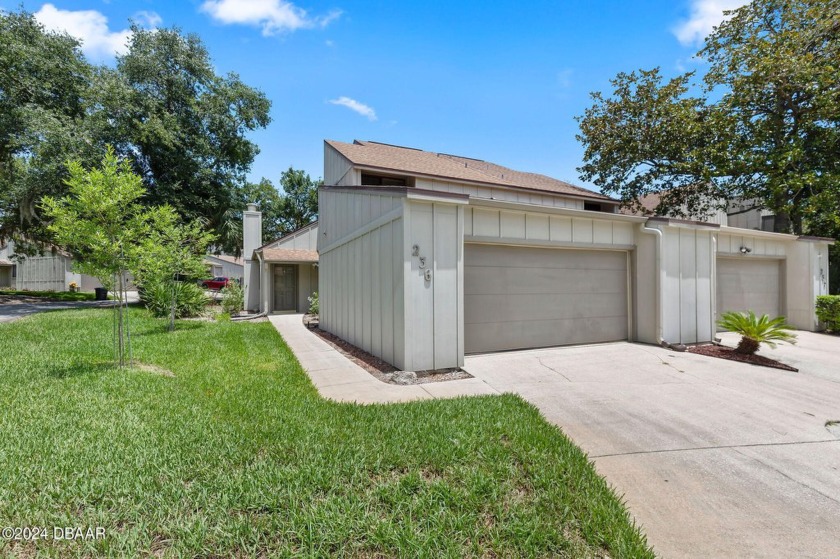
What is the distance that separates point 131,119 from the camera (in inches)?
612

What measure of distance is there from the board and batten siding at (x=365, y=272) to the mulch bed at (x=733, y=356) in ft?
20.6

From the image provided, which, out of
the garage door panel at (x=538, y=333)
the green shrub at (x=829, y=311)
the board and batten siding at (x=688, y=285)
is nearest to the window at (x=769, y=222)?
the green shrub at (x=829, y=311)

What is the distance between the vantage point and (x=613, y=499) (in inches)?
99.2

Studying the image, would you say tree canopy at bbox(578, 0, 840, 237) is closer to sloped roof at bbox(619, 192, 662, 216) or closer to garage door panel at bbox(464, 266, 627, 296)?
sloped roof at bbox(619, 192, 662, 216)

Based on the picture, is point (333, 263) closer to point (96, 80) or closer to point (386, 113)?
point (386, 113)

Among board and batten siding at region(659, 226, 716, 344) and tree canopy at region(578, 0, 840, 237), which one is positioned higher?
tree canopy at region(578, 0, 840, 237)

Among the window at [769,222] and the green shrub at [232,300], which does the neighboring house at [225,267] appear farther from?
the window at [769,222]

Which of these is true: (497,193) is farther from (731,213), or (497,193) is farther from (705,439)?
(731,213)

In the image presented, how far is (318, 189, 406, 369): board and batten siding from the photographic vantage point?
5898 mm

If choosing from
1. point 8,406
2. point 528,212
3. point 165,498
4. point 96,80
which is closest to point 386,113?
point 528,212

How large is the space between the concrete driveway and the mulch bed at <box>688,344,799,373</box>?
0.35m

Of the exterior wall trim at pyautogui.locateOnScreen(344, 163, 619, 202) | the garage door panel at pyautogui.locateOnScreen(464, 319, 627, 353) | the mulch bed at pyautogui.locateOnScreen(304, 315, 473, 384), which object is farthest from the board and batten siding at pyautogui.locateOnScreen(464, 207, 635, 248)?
the exterior wall trim at pyautogui.locateOnScreen(344, 163, 619, 202)

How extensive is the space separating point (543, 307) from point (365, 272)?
368cm

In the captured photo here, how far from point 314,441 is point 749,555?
9.89 feet
